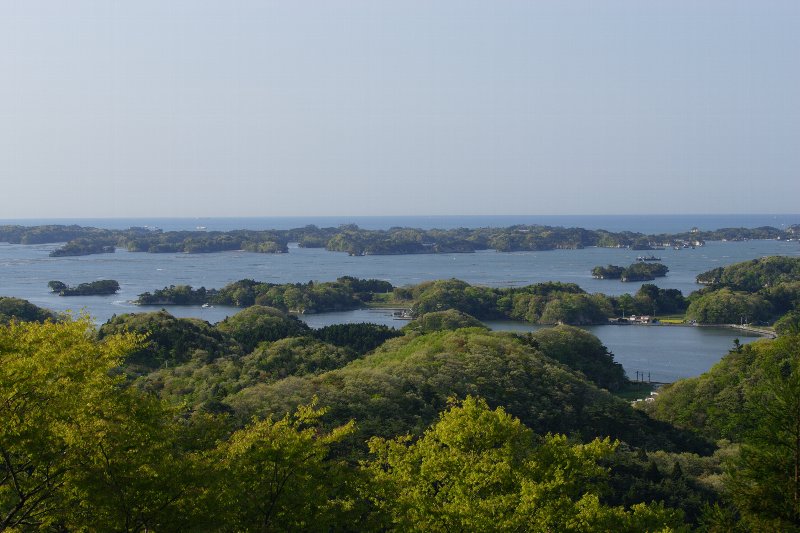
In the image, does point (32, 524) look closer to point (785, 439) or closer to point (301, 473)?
point (301, 473)

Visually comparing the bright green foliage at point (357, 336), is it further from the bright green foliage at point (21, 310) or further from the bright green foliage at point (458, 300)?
the bright green foliage at point (458, 300)

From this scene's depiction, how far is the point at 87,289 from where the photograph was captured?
286 ft

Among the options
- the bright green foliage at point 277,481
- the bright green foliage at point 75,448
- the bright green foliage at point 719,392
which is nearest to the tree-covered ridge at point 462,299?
the bright green foliage at point 719,392

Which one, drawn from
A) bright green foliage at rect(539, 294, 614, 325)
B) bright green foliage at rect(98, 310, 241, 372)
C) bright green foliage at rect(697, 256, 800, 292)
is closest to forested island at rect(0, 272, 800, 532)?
bright green foliage at rect(98, 310, 241, 372)

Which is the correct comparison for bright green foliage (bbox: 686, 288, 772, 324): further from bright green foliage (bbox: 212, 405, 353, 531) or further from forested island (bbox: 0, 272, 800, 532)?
bright green foliage (bbox: 212, 405, 353, 531)

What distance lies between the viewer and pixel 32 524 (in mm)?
8875

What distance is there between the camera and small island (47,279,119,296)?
86.3 m

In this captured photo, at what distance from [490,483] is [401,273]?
345 ft

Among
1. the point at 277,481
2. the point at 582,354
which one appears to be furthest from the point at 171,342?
the point at 277,481

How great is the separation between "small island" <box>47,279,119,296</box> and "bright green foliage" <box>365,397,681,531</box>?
269 feet

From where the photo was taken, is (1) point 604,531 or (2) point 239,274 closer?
(1) point 604,531

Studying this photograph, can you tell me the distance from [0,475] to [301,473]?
3868 mm

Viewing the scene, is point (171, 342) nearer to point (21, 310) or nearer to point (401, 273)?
point (21, 310)

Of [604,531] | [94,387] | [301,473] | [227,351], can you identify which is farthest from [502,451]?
[227,351]
